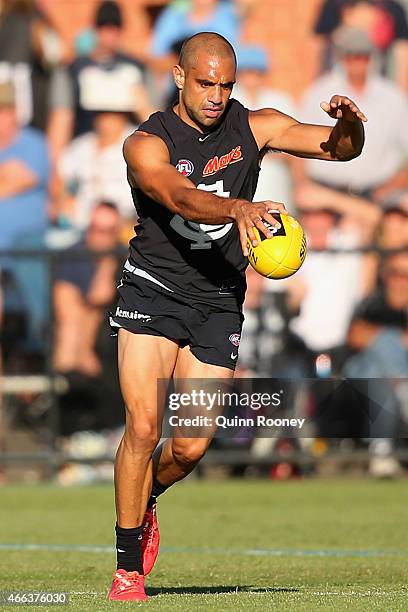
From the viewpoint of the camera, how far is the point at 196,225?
22.4 feet

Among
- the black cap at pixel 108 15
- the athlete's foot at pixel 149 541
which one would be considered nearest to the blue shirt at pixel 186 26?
the black cap at pixel 108 15

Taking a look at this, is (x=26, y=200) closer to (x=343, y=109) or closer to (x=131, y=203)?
(x=131, y=203)

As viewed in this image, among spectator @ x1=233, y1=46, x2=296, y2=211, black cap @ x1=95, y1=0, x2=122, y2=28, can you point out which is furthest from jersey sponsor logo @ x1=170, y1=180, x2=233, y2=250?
black cap @ x1=95, y1=0, x2=122, y2=28

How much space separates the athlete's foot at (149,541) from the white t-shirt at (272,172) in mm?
8465

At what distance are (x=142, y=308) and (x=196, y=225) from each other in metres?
0.49

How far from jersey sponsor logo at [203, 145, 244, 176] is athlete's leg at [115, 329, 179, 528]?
2.82 feet

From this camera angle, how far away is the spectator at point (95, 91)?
15.9 m

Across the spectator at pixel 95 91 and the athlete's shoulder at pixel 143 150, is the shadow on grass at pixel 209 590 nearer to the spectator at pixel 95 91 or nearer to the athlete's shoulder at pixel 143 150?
the athlete's shoulder at pixel 143 150

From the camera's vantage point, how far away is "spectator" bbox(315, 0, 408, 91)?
52.1 feet

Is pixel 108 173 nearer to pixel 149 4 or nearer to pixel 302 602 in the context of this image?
pixel 149 4

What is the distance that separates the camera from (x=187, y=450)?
23.1ft

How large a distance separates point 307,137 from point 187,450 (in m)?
1.71

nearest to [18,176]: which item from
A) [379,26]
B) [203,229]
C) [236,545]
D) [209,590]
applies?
[379,26]

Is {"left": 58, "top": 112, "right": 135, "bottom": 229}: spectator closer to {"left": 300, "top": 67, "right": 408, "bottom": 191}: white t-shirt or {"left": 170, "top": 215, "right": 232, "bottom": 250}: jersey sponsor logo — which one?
{"left": 300, "top": 67, "right": 408, "bottom": 191}: white t-shirt
